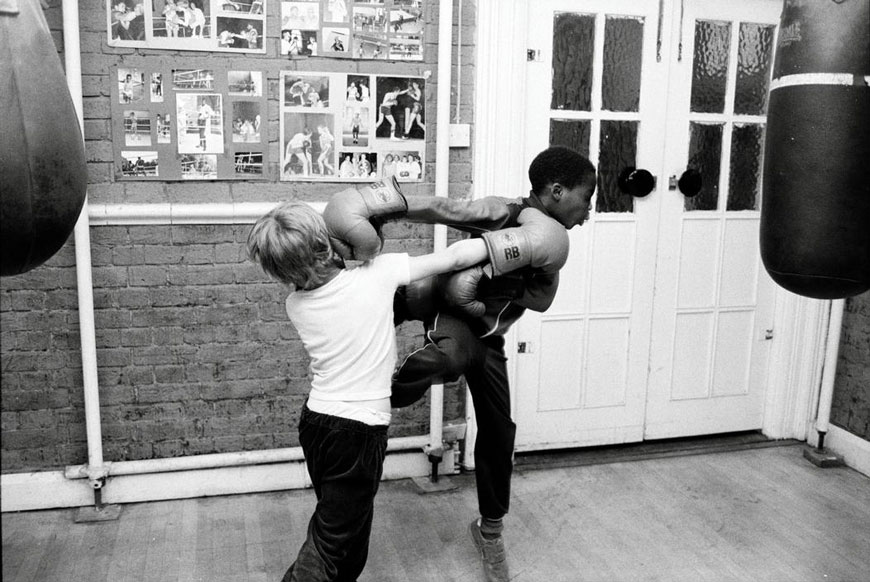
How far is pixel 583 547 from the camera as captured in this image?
2908mm

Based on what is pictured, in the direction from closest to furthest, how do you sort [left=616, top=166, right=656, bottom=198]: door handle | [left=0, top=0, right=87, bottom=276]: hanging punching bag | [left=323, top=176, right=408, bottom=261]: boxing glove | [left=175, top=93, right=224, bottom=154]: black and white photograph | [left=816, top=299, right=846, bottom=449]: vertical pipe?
[left=0, top=0, right=87, bottom=276]: hanging punching bag < [left=323, top=176, right=408, bottom=261]: boxing glove < [left=175, top=93, right=224, bottom=154]: black and white photograph < [left=616, top=166, right=656, bottom=198]: door handle < [left=816, top=299, right=846, bottom=449]: vertical pipe

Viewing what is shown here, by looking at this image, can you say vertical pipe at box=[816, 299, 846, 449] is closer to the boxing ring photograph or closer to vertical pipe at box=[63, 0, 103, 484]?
the boxing ring photograph

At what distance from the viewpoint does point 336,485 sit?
6.75ft

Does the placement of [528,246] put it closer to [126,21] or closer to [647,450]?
[126,21]

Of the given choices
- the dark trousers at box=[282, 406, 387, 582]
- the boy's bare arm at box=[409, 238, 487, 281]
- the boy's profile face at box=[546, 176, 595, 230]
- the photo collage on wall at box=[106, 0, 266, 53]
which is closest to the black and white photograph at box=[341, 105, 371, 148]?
the photo collage on wall at box=[106, 0, 266, 53]

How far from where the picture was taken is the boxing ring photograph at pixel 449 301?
6.92 feet

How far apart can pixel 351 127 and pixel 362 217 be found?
3.91 ft

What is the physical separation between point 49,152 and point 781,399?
346 centimetres

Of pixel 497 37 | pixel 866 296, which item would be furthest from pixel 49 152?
pixel 866 296

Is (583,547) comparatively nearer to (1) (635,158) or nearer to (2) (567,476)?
(2) (567,476)

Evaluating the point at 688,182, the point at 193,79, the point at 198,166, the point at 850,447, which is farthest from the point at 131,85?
the point at 850,447

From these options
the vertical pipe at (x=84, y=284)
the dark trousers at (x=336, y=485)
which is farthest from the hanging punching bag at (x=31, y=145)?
the vertical pipe at (x=84, y=284)

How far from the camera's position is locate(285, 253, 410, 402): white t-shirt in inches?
80.1

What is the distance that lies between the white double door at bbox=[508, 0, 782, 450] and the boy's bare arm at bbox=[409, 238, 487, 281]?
136cm
